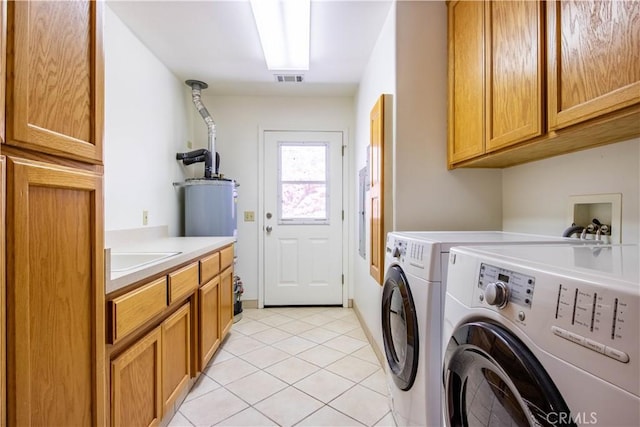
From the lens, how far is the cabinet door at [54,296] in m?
0.71

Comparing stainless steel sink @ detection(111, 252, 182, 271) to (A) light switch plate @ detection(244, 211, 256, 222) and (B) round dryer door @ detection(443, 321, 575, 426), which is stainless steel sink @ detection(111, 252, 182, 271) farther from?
(A) light switch plate @ detection(244, 211, 256, 222)

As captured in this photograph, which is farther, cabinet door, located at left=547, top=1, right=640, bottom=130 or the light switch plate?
the light switch plate

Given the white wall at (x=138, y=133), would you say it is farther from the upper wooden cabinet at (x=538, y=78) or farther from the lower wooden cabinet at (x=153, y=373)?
the upper wooden cabinet at (x=538, y=78)

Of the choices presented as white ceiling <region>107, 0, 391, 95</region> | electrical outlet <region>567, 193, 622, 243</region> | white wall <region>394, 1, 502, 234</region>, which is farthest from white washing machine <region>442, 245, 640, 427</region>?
white ceiling <region>107, 0, 391, 95</region>

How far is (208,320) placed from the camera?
2012 mm

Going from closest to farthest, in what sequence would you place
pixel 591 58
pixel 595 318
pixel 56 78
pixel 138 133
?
1. pixel 595 318
2. pixel 56 78
3. pixel 591 58
4. pixel 138 133

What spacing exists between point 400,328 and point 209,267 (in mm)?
1260

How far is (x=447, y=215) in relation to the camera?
1929 mm

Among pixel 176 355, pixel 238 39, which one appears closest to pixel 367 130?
pixel 238 39

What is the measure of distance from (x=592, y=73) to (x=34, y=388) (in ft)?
5.70

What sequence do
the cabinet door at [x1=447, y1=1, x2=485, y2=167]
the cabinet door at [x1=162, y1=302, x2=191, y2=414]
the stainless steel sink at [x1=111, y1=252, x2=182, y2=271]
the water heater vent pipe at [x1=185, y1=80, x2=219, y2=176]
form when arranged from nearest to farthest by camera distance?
the cabinet door at [x1=162, y1=302, x2=191, y2=414] < the cabinet door at [x1=447, y1=1, x2=485, y2=167] < the stainless steel sink at [x1=111, y1=252, x2=182, y2=271] < the water heater vent pipe at [x1=185, y1=80, x2=219, y2=176]

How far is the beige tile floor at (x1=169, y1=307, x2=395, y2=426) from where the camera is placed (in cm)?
163

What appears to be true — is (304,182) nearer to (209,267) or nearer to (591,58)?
(209,267)

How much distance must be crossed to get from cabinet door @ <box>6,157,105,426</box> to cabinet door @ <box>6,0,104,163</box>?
0.07m
